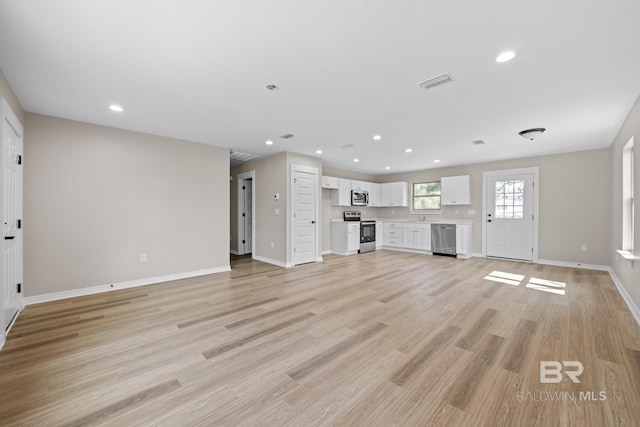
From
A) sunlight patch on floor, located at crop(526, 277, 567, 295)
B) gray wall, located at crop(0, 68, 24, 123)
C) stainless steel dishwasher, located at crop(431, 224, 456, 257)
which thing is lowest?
sunlight patch on floor, located at crop(526, 277, 567, 295)

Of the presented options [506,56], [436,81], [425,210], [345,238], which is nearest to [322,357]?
[436,81]

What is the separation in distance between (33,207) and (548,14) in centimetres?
559

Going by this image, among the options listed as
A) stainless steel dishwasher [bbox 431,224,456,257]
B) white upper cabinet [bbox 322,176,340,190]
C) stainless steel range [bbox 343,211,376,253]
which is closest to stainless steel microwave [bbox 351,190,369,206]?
stainless steel range [bbox 343,211,376,253]

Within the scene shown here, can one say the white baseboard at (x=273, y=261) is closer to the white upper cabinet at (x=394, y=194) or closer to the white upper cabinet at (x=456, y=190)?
the white upper cabinet at (x=394, y=194)

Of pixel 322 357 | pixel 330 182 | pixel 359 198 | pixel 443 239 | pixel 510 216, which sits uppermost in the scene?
pixel 330 182

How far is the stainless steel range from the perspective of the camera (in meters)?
7.36

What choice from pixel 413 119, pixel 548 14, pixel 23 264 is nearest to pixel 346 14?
pixel 548 14

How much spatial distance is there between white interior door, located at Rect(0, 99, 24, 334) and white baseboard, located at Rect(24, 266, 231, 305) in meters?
0.20

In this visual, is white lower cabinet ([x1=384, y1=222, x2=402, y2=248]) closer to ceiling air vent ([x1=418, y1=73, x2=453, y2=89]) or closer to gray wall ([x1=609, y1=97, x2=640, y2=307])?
gray wall ([x1=609, y1=97, x2=640, y2=307])

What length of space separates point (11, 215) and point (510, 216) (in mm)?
8550

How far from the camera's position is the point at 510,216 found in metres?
6.14

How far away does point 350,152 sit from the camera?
5.57 m

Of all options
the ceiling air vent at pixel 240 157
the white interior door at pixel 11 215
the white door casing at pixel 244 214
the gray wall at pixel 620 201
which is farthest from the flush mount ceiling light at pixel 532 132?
the white interior door at pixel 11 215

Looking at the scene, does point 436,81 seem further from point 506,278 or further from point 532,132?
point 506,278
